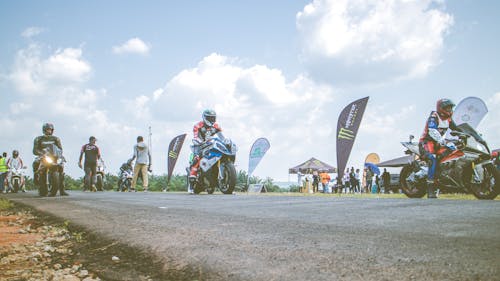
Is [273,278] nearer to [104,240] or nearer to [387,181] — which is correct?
[104,240]

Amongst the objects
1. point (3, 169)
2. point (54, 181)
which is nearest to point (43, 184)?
point (54, 181)

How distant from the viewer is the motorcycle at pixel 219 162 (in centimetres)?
1035

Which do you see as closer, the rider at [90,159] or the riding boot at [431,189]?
the riding boot at [431,189]

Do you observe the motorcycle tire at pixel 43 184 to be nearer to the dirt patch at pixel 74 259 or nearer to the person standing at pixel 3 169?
the dirt patch at pixel 74 259

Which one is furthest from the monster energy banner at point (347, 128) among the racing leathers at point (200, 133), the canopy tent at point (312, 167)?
the canopy tent at point (312, 167)

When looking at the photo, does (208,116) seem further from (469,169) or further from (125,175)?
(125,175)

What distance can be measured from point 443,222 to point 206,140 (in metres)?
7.84

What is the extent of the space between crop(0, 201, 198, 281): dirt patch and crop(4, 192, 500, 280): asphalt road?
0.33 ft

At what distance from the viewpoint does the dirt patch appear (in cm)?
219

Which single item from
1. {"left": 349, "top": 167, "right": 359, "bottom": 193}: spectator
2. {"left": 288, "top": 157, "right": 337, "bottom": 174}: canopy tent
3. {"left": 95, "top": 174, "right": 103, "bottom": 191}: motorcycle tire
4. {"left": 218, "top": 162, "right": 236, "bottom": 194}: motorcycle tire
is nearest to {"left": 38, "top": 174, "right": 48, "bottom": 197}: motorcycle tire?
{"left": 218, "top": 162, "right": 236, "bottom": 194}: motorcycle tire

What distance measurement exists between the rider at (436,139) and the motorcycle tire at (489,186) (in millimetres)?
704

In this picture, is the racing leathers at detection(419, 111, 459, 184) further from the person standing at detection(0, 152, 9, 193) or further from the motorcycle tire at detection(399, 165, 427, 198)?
the person standing at detection(0, 152, 9, 193)

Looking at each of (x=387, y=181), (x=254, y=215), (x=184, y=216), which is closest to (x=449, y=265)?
(x=254, y=215)

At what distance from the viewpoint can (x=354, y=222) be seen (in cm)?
356
